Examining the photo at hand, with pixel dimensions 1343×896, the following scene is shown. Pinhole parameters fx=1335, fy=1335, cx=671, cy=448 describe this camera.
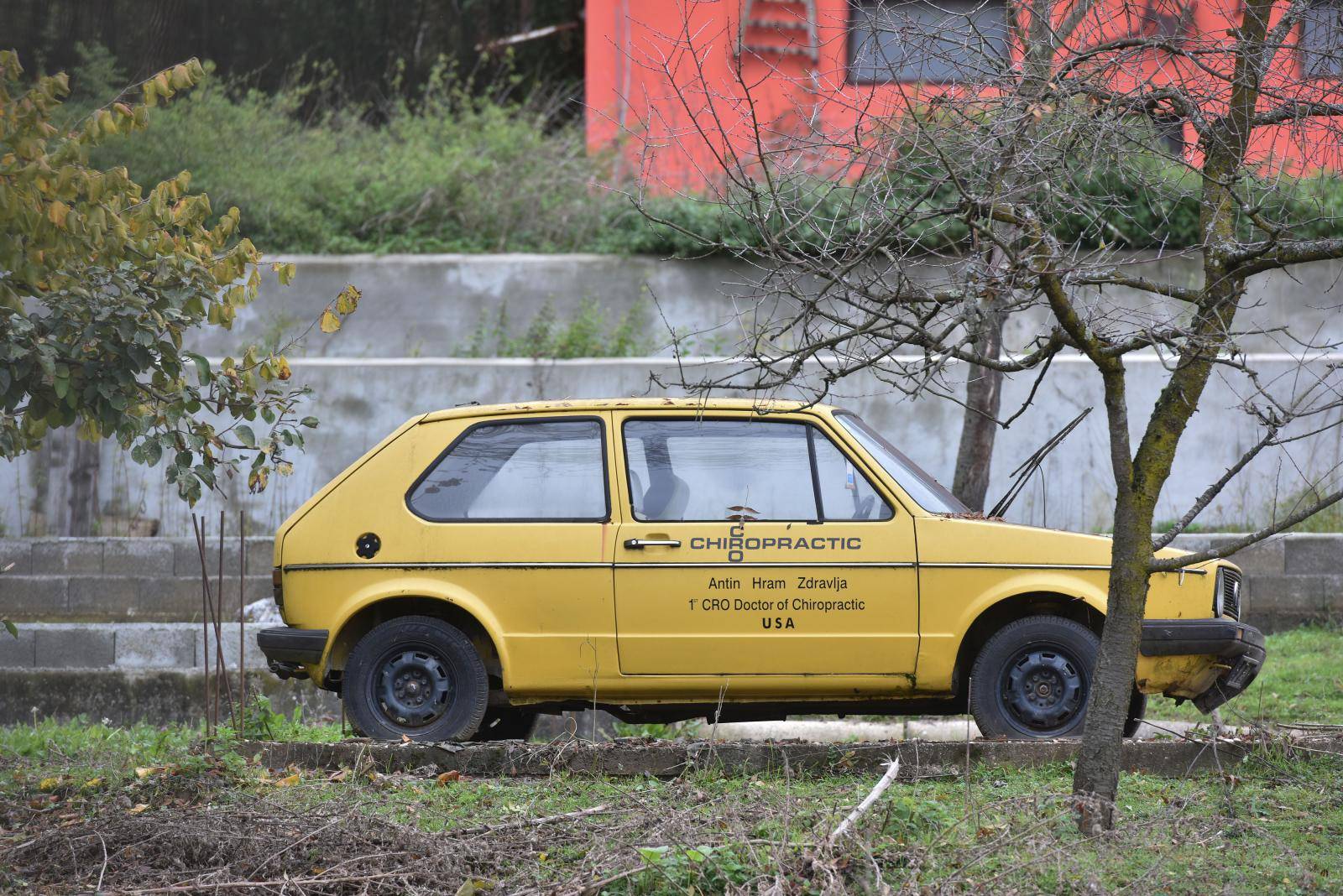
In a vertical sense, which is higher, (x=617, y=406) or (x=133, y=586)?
(x=617, y=406)

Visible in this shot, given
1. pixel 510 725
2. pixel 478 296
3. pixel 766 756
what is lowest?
pixel 510 725

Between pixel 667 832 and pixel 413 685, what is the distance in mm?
2238

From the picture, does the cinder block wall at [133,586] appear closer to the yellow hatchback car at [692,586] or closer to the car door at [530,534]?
the yellow hatchback car at [692,586]

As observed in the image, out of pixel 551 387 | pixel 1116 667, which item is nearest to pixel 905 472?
pixel 1116 667

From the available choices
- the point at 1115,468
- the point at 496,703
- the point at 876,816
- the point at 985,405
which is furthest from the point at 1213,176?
the point at 985,405

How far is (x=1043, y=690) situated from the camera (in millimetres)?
6273

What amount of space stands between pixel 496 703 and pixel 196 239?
263cm

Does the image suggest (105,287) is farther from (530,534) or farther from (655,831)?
(655,831)

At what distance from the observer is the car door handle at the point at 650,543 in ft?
20.8

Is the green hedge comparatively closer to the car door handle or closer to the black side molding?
the car door handle

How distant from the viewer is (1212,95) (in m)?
4.86

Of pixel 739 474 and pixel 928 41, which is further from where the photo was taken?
pixel 739 474

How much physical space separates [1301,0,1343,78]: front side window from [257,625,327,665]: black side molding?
16.3 feet

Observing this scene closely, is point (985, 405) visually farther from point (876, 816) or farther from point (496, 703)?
point (876, 816)
